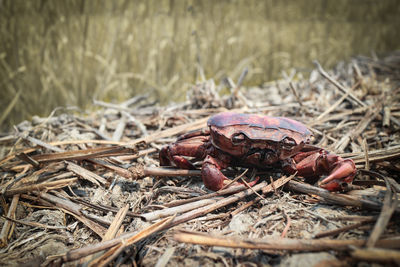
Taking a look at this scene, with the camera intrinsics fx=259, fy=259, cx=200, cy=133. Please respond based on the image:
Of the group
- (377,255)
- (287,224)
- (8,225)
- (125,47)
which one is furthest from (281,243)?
(125,47)

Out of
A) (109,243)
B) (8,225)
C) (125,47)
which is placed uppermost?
(125,47)

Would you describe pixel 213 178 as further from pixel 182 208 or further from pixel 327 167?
pixel 327 167

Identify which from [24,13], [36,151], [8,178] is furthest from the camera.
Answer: [24,13]

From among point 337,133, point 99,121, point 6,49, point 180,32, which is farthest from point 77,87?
point 337,133

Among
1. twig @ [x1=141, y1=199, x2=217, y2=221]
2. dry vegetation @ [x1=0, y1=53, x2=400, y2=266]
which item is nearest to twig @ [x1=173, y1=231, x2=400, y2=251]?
dry vegetation @ [x1=0, y1=53, x2=400, y2=266]

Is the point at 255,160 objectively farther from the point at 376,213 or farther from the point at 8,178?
the point at 8,178

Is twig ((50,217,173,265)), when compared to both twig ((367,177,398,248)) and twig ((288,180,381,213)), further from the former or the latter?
twig ((367,177,398,248))

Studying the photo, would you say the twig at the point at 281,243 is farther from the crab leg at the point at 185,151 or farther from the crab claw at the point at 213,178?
the crab leg at the point at 185,151
